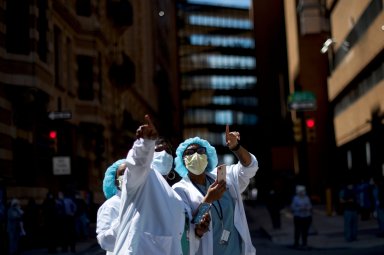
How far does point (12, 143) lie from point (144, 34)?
3273cm

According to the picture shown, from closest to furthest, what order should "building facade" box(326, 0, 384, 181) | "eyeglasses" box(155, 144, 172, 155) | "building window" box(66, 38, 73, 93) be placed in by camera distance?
"eyeglasses" box(155, 144, 172, 155) → "building window" box(66, 38, 73, 93) → "building facade" box(326, 0, 384, 181)

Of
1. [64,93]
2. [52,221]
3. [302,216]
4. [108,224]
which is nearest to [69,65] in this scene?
[64,93]

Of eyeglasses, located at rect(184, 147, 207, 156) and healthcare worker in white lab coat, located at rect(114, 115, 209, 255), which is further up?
eyeglasses, located at rect(184, 147, 207, 156)

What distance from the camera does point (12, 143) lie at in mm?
24125

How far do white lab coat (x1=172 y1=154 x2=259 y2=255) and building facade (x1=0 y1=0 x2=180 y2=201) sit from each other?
1568 cm

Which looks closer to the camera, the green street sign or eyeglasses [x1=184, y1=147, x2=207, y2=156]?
eyeglasses [x1=184, y1=147, x2=207, y2=156]

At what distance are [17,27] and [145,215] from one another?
21.1 m

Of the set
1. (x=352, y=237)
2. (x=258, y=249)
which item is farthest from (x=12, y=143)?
(x=352, y=237)

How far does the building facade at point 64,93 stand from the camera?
2434 cm

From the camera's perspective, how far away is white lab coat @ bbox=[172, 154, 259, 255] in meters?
6.04

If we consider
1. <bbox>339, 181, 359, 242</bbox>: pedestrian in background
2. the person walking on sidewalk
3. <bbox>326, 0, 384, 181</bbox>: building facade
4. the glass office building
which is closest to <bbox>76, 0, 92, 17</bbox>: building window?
<bbox>326, 0, 384, 181</bbox>: building facade

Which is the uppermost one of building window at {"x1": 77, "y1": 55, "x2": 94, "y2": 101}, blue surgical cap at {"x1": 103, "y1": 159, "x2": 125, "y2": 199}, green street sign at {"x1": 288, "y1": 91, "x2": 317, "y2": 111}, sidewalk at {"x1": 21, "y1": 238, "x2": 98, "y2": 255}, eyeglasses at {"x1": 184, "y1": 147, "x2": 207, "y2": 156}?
building window at {"x1": 77, "y1": 55, "x2": 94, "y2": 101}

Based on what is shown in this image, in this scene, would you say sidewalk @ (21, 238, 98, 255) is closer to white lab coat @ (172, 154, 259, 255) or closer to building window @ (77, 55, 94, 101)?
building window @ (77, 55, 94, 101)

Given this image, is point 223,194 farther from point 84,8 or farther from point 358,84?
point 358,84
